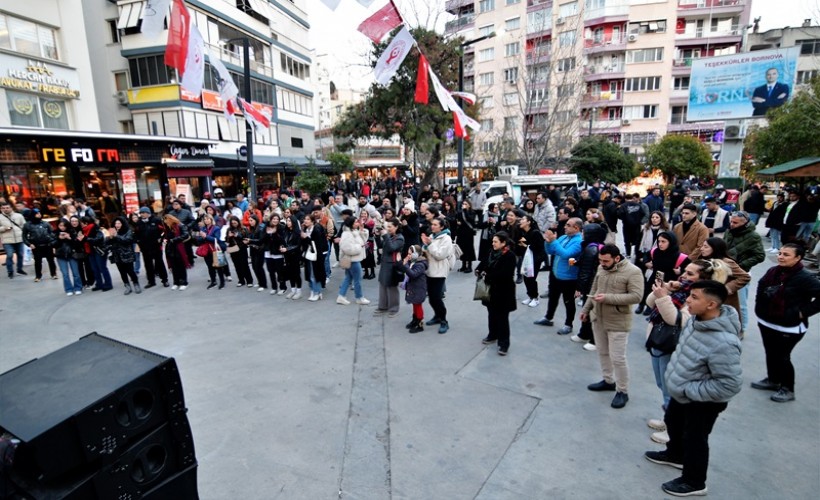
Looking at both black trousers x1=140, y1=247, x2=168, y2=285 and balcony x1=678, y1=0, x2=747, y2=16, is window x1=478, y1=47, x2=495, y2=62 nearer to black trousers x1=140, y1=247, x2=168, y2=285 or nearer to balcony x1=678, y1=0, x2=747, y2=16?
balcony x1=678, y1=0, x2=747, y2=16

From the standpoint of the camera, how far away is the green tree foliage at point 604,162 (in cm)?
2864

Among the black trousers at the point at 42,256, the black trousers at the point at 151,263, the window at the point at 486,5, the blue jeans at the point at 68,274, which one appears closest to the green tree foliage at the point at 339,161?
the black trousers at the point at 42,256

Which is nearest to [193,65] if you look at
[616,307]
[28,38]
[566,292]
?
[566,292]

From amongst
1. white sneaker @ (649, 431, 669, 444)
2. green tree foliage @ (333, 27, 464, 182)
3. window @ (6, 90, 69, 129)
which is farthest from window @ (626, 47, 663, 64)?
white sneaker @ (649, 431, 669, 444)

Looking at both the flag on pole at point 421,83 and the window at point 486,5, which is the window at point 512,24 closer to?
the window at point 486,5

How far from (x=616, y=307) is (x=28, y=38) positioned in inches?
845

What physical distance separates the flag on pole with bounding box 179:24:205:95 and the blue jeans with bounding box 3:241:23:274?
6.77 m

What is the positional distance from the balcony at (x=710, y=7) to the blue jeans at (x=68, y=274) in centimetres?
4871

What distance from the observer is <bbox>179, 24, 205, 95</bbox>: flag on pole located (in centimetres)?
849

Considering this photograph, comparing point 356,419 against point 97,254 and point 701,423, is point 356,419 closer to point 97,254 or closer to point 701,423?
point 701,423

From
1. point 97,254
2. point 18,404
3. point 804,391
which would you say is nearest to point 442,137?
point 97,254

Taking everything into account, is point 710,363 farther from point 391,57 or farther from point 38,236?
point 38,236

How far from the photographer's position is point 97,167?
16.2 m

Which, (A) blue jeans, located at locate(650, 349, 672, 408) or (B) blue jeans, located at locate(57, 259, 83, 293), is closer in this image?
(A) blue jeans, located at locate(650, 349, 672, 408)
